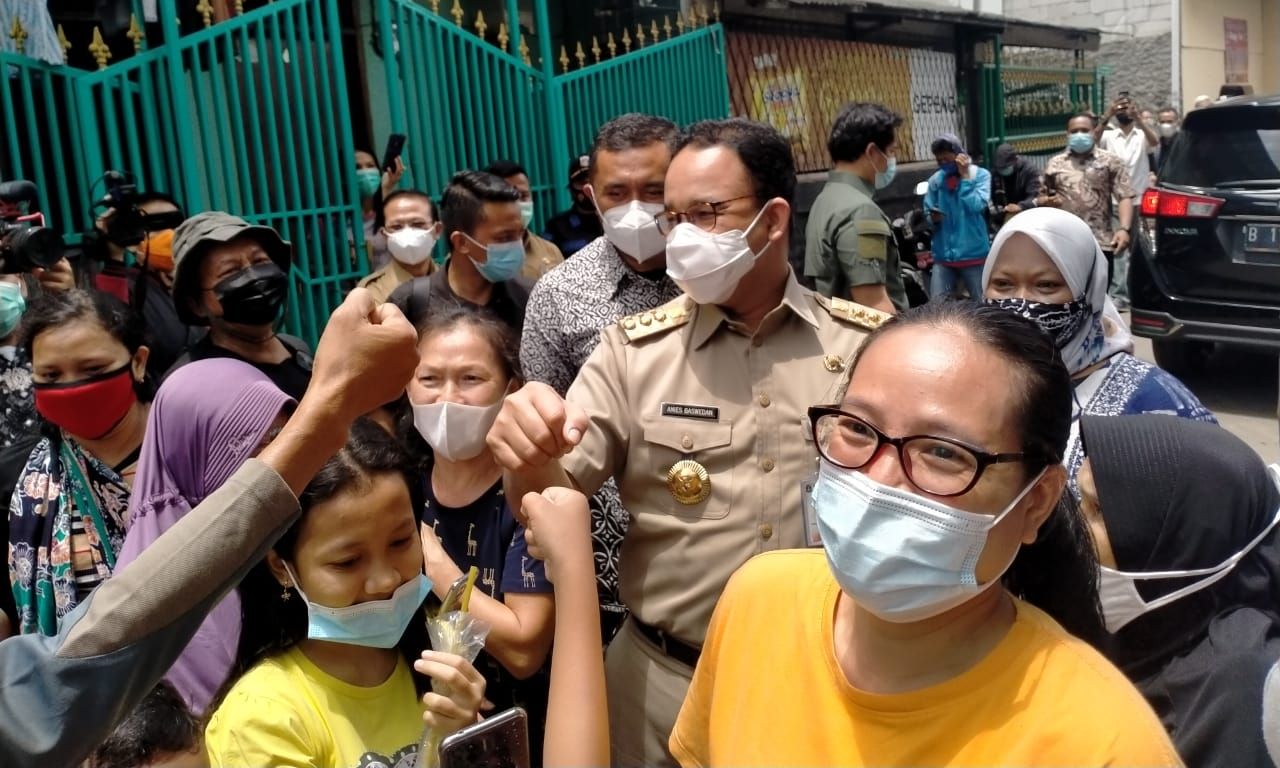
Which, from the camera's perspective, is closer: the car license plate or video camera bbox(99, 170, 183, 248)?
video camera bbox(99, 170, 183, 248)

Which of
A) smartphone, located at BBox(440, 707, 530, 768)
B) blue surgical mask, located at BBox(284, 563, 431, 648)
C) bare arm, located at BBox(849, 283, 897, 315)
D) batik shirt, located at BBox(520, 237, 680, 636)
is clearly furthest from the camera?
bare arm, located at BBox(849, 283, 897, 315)

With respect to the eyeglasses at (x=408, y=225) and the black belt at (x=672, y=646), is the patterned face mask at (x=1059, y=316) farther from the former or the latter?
the eyeglasses at (x=408, y=225)

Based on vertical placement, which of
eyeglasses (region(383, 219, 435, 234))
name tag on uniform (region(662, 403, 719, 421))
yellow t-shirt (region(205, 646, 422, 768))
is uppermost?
eyeglasses (region(383, 219, 435, 234))

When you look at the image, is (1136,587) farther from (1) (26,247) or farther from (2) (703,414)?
(1) (26,247)

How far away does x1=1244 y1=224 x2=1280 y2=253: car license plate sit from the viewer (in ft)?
18.9

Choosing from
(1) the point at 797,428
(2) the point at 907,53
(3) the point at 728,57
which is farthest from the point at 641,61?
(1) the point at 797,428

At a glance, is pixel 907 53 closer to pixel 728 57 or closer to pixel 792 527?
pixel 728 57

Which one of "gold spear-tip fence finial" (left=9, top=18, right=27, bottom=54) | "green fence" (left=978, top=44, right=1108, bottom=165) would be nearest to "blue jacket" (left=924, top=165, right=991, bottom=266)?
"green fence" (left=978, top=44, right=1108, bottom=165)

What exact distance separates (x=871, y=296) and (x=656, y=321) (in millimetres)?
2124

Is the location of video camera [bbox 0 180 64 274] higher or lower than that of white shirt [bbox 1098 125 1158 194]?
higher

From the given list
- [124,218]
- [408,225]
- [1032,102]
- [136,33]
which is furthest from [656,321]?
[1032,102]

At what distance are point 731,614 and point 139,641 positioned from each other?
30.2 inches

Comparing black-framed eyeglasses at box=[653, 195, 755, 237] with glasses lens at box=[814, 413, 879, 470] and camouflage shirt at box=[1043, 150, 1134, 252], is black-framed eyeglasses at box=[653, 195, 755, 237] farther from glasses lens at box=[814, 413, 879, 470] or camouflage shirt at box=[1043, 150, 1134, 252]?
camouflage shirt at box=[1043, 150, 1134, 252]

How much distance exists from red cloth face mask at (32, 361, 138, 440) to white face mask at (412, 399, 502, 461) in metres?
0.77
